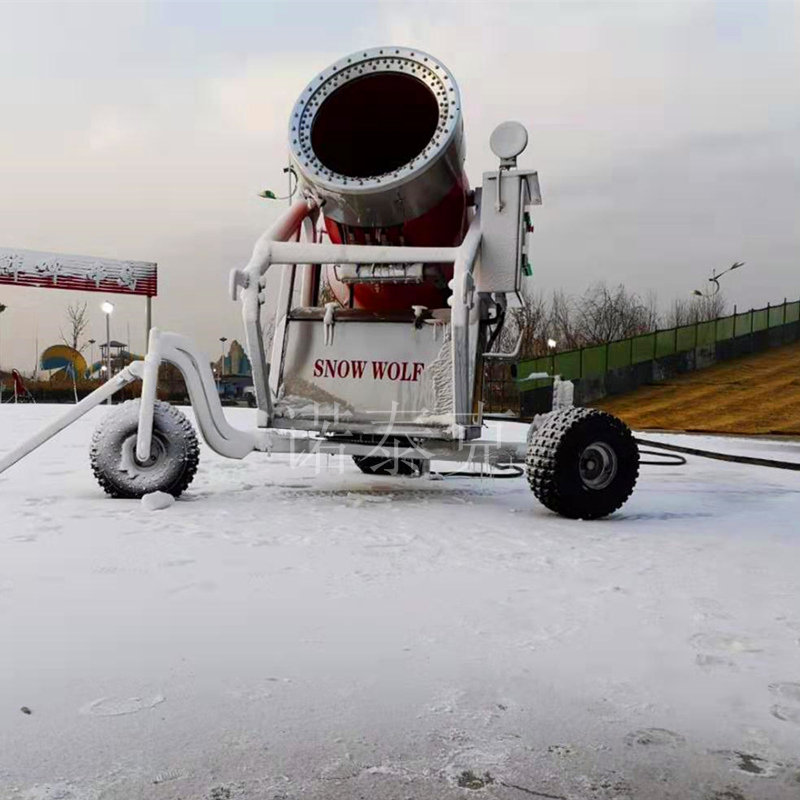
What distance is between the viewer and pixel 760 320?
33094mm

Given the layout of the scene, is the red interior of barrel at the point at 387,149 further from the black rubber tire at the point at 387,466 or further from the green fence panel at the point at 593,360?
the green fence panel at the point at 593,360

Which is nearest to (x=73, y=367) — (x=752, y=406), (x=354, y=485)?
(x=752, y=406)

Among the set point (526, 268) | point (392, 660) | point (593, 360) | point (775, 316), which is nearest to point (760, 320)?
point (775, 316)

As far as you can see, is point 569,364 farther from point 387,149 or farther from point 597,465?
point 597,465

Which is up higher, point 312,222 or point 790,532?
point 312,222

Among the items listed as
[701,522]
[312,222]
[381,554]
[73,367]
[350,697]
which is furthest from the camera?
[73,367]

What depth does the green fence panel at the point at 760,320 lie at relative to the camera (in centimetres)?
3278

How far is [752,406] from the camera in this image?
70.9 feet

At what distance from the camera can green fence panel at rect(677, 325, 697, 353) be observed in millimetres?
29469

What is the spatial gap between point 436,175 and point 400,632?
392 cm

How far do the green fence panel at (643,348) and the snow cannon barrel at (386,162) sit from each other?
2331 centimetres

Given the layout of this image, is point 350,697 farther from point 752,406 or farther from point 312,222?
point 752,406

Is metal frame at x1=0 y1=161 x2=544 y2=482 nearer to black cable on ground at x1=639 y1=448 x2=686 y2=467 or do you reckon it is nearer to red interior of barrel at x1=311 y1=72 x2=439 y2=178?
red interior of barrel at x1=311 y1=72 x2=439 y2=178

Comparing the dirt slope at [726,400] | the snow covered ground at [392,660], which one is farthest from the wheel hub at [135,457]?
the dirt slope at [726,400]
